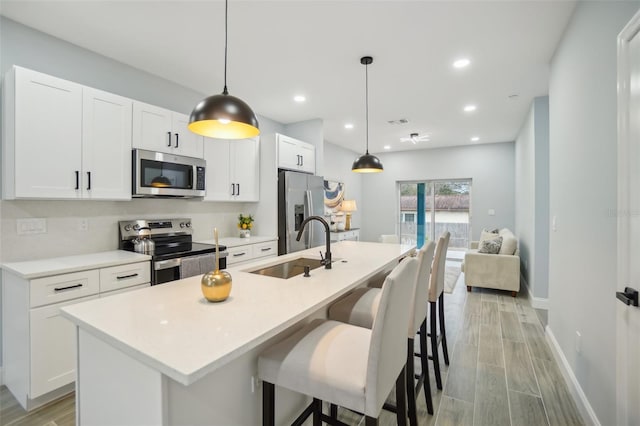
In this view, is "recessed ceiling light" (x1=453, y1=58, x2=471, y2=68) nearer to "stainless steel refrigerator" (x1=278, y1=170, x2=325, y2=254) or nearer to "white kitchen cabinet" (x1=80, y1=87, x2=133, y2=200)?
"stainless steel refrigerator" (x1=278, y1=170, x2=325, y2=254)

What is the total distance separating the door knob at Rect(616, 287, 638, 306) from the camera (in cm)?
126

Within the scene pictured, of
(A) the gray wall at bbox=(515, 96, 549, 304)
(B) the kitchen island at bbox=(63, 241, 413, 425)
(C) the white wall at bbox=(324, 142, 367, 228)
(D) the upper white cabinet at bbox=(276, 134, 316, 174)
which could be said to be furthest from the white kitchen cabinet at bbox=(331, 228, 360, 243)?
(B) the kitchen island at bbox=(63, 241, 413, 425)

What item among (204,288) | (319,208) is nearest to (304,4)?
(204,288)

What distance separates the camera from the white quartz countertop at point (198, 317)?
882 millimetres

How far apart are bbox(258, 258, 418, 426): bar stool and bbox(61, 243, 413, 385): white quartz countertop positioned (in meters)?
0.18

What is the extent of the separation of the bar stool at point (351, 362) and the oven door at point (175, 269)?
168 cm

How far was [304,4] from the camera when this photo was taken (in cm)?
212

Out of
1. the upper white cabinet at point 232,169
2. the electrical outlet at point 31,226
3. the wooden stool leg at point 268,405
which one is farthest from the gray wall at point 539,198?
the electrical outlet at point 31,226

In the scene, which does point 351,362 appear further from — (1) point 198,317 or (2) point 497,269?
(2) point 497,269

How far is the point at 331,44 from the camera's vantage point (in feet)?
8.62

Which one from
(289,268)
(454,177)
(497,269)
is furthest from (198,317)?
(454,177)

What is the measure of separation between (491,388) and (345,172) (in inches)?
218

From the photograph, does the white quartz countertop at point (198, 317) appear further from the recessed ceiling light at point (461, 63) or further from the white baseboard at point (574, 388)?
the recessed ceiling light at point (461, 63)

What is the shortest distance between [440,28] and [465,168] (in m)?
5.11
